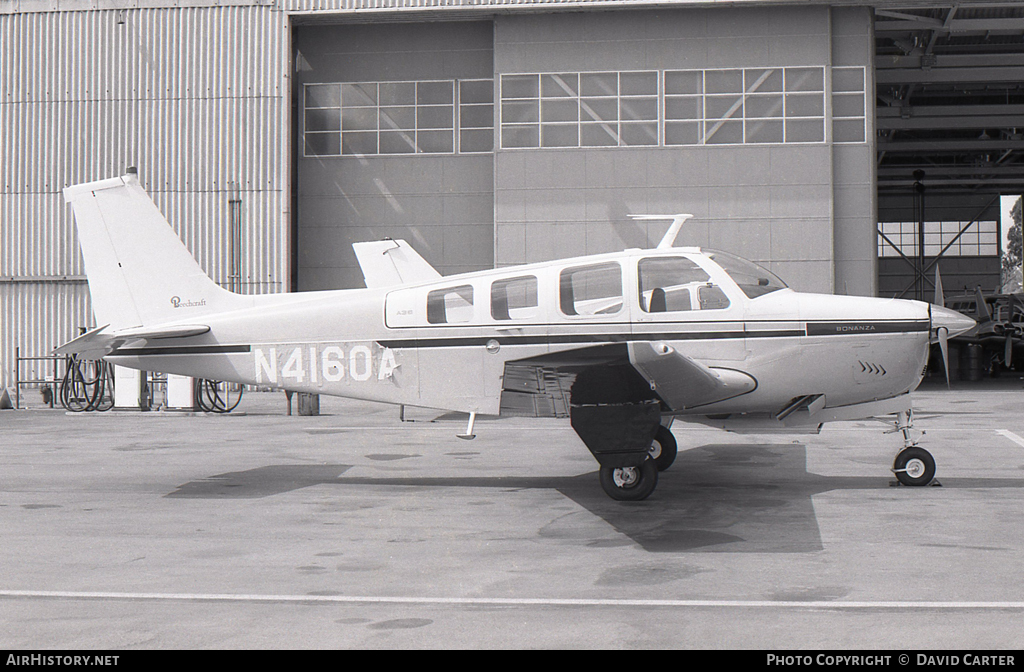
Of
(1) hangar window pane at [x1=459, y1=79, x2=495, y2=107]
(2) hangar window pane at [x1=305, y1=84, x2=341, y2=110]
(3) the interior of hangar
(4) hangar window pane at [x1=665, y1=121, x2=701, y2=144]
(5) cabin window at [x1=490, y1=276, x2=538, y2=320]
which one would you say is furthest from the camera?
(2) hangar window pane at [x1=305, y1=84, x2=341, y2=110]

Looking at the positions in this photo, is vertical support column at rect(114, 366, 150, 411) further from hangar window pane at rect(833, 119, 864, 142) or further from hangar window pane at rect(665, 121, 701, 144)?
hangar window pane at rect(833, 119, 864, 142)

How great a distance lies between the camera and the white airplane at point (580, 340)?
845cm

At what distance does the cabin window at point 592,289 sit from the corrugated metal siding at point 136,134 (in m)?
18.3

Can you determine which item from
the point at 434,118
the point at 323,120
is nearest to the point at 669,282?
the point at 434,118

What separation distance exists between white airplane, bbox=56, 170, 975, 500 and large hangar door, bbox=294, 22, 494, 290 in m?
16.8

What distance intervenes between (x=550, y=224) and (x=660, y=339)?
55.2 ft

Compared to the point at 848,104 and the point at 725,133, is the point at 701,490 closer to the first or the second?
the point at 725,133

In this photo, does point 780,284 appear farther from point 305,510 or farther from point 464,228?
point 464,228

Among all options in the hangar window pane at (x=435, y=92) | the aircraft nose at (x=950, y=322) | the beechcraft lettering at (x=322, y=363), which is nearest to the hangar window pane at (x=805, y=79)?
Answer: the hangar window pane at (x=435, y=92)

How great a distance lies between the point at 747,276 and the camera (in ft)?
30.1

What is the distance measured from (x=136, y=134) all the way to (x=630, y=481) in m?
22.9

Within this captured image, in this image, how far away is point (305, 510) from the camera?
8.33m

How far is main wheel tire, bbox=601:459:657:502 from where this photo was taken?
840cm

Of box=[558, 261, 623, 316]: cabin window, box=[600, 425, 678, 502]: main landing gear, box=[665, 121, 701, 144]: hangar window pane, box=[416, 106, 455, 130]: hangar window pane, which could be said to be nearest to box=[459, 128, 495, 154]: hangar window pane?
box=[416, 106, 455, 130]: hangar window pane
